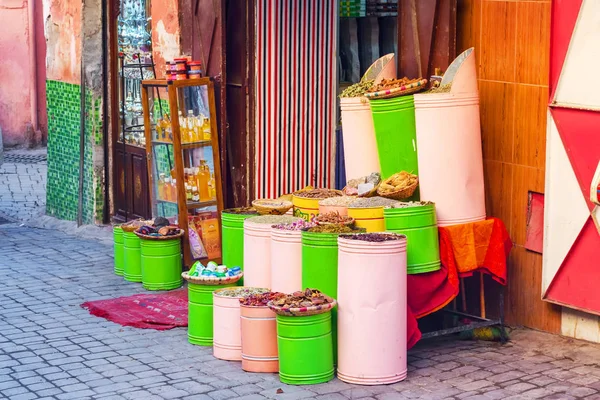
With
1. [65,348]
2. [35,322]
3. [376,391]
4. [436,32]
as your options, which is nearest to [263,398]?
[376,391]

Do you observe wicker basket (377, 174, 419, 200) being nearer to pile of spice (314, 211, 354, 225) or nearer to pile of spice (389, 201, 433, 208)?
pile of spice (389, 201, 433, 208)

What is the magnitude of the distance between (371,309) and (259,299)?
0.87 meters

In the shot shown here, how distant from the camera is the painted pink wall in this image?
2047 cm

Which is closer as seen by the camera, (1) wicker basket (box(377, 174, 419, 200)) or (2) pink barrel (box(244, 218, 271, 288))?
(1) wicker basket (box(377, 174, 419, 200))

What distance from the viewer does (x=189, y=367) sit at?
746cm

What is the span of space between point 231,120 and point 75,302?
226 centimetres

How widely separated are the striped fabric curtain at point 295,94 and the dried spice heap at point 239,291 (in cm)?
227

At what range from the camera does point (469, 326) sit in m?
7.98

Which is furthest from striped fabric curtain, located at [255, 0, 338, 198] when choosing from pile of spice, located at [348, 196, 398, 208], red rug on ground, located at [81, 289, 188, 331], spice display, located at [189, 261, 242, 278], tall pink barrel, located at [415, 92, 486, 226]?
tall pink barrel, located at [415, 92, 486, 226]

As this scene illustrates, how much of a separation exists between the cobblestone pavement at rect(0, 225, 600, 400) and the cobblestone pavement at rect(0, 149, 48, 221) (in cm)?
530

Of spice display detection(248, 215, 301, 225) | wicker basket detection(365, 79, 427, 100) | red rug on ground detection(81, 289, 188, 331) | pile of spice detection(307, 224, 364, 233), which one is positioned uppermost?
wicker basket detection(365, 79, 427, 100)

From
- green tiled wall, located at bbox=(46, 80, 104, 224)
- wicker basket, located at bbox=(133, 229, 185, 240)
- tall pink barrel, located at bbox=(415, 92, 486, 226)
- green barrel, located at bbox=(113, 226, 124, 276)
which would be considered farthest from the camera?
green tiled wall, located at bbox=(46, 80, 104, 224)

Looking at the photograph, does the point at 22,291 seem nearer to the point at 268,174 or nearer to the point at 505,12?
the point at 268,174

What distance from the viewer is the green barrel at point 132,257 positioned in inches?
397
